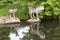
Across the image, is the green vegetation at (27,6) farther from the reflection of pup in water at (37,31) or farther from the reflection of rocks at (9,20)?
the reflection of pup in water at (37,31)

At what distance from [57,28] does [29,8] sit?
6487mm

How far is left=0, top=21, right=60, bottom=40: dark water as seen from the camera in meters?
23.8

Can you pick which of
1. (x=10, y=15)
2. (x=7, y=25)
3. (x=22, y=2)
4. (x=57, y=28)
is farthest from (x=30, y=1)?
(x=57, y=28)

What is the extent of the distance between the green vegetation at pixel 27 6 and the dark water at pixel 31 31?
72.7 inches

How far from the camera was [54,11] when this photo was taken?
3212 centimetres

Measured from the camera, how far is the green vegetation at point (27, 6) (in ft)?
105

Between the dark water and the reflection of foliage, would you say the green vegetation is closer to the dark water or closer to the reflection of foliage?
the dark water

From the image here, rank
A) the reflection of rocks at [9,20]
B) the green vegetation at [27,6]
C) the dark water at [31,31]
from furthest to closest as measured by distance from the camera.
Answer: the green vegetation at [27,6]
the reflection of rocks at [9,20]
the dark water at [31,31]

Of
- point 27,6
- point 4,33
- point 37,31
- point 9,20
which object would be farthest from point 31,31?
point 27,6

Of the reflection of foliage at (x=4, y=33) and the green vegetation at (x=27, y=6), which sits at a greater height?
the green vegetation at (x=27, y=6)

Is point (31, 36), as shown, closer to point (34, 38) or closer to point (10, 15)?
point (34, 38)

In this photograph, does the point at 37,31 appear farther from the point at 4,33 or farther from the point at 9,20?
the point at 9,20

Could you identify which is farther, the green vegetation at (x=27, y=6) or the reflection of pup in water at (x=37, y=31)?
the green vegetation at (x=27, y=6)

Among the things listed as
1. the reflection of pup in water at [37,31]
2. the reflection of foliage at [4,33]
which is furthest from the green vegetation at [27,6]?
the reflection of foliage at [4,33]
